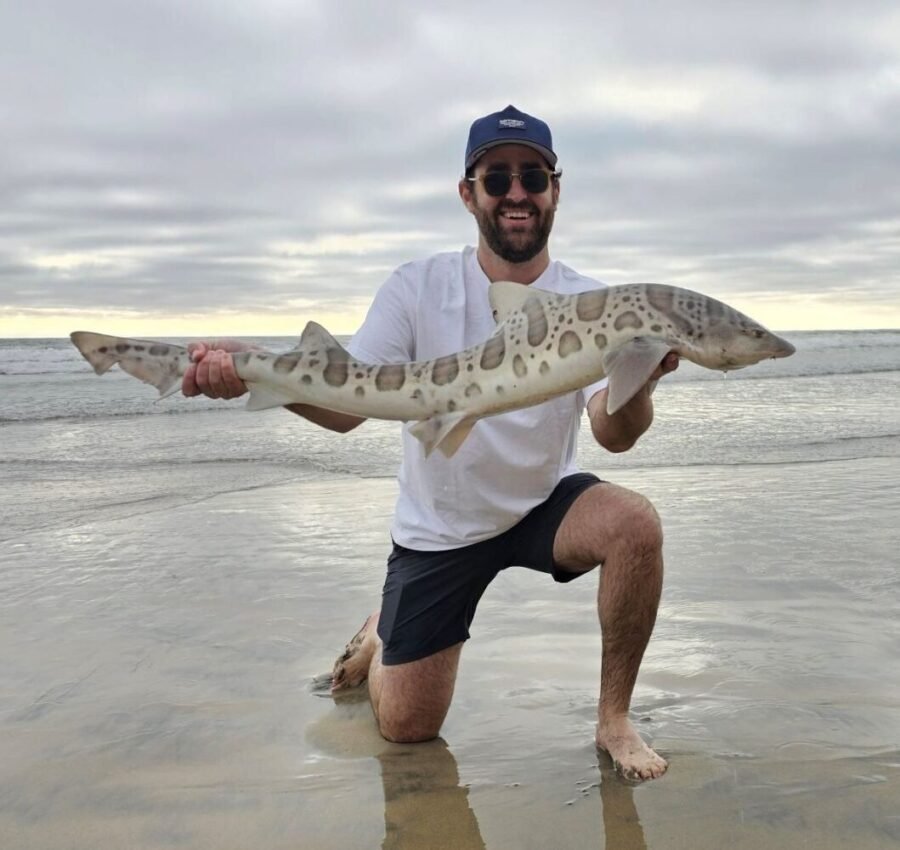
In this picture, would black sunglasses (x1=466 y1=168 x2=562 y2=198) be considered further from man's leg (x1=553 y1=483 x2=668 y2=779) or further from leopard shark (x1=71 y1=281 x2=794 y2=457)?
man's leg (x1=553 y1=483 x2=668 y2=779)

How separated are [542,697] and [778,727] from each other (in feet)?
3.44

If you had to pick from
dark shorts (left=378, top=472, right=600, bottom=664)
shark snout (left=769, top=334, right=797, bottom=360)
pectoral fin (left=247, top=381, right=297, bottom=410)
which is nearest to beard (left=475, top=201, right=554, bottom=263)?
dark shorts (left=378, top=472, right=600, bottom=664)

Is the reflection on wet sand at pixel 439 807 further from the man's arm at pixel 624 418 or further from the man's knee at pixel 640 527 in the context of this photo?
the man's arm at pixel 624 418

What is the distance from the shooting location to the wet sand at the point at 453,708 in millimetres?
3344

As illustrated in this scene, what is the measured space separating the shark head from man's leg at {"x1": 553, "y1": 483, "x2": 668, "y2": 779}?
0.93 meters

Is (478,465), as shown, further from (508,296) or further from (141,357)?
(141,357)

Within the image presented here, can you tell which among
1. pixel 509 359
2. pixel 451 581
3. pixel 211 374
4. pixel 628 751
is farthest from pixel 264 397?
pixel 628 751

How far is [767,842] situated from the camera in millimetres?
3102

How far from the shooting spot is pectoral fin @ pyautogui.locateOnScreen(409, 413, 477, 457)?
386 centimetres

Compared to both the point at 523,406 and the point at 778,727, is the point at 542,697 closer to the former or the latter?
the point at 778,727

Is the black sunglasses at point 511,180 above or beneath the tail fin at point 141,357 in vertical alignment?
above

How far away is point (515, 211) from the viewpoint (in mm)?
4520

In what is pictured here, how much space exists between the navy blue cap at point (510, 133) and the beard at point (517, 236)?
273 mm

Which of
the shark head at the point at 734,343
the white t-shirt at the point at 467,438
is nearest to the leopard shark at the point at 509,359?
the shark head at the point at 734,343
